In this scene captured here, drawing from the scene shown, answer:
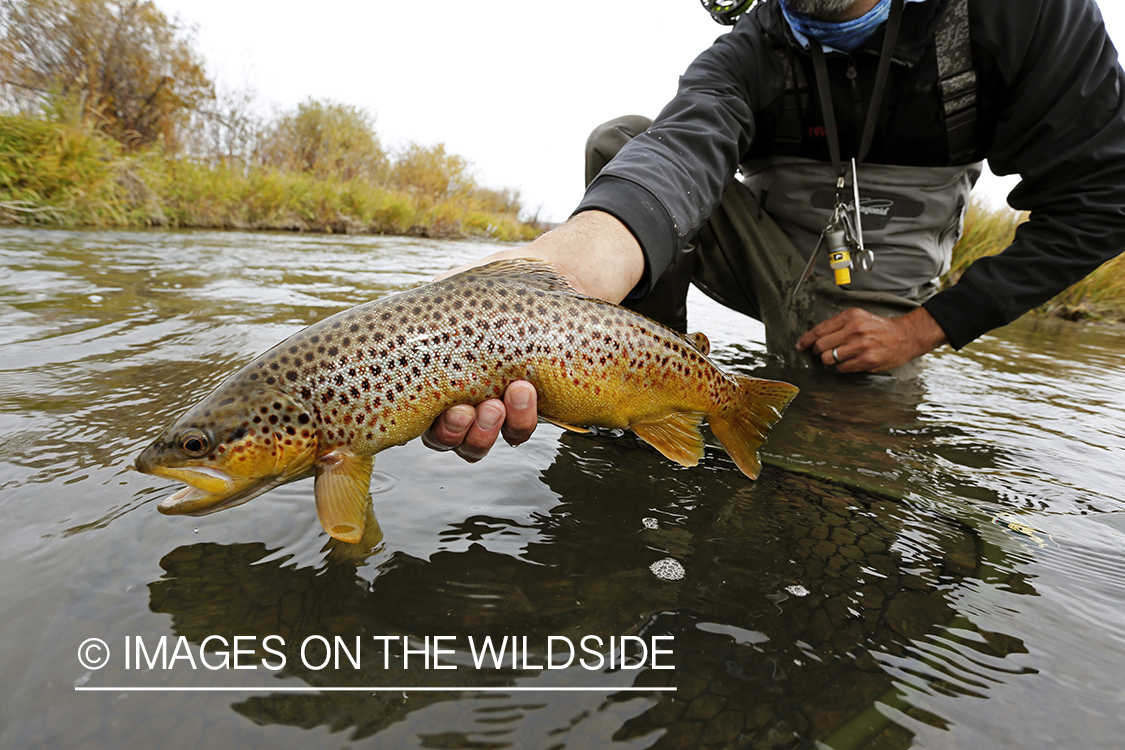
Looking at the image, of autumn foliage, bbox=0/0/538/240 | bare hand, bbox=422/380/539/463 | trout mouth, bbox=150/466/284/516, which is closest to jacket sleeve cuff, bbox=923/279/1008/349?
bare hand, bbox=422/380/539/463

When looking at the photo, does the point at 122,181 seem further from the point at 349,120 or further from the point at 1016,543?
the point at 349,120

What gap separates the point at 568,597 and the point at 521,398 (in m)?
0.73

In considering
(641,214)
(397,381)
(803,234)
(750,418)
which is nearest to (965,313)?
(803,234)

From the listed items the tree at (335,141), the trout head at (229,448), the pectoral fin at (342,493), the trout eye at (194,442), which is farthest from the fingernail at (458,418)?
the tree at (335,141)

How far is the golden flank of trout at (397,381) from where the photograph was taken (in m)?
1.93

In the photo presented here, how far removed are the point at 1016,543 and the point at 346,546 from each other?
98.4 inches

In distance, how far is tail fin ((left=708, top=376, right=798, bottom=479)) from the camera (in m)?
2.61

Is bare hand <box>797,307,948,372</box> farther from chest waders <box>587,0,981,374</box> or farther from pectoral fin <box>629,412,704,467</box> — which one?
pectoral fin <box>629,412,704,467</box>

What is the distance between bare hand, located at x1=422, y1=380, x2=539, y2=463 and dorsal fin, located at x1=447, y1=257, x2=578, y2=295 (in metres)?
0.41

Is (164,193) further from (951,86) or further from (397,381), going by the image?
(951,86)

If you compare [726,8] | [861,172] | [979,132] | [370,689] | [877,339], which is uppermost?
[726,8]

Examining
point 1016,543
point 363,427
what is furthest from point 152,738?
point 1016,543

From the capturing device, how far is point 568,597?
70.2 inches

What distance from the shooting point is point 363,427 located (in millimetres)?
2076
